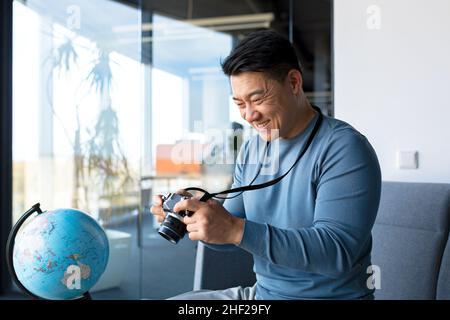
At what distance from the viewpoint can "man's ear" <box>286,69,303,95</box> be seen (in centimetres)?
115

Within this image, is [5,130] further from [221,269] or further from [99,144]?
[221,269]

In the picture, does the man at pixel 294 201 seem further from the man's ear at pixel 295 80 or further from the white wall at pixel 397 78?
the white wall at pixel 397 78

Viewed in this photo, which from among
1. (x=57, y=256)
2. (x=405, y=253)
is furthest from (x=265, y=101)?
(x=405, y=253)

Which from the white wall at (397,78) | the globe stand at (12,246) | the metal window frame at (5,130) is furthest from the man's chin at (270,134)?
the metal window frame at (5,130)

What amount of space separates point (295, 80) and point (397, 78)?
100cm

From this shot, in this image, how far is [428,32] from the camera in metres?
1.89

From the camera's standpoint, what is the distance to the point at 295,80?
1171 mm

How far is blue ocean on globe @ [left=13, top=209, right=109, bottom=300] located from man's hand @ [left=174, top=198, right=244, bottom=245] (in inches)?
14.6

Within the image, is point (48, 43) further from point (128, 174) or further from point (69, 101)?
point (128, 174)

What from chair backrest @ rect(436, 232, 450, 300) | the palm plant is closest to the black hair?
chair backrest @ rect(436, 232, 450, 300)

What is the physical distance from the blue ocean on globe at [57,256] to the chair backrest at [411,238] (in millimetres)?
1107

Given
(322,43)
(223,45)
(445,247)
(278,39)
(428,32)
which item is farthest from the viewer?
(322,43)

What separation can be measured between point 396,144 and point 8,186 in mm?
2591
